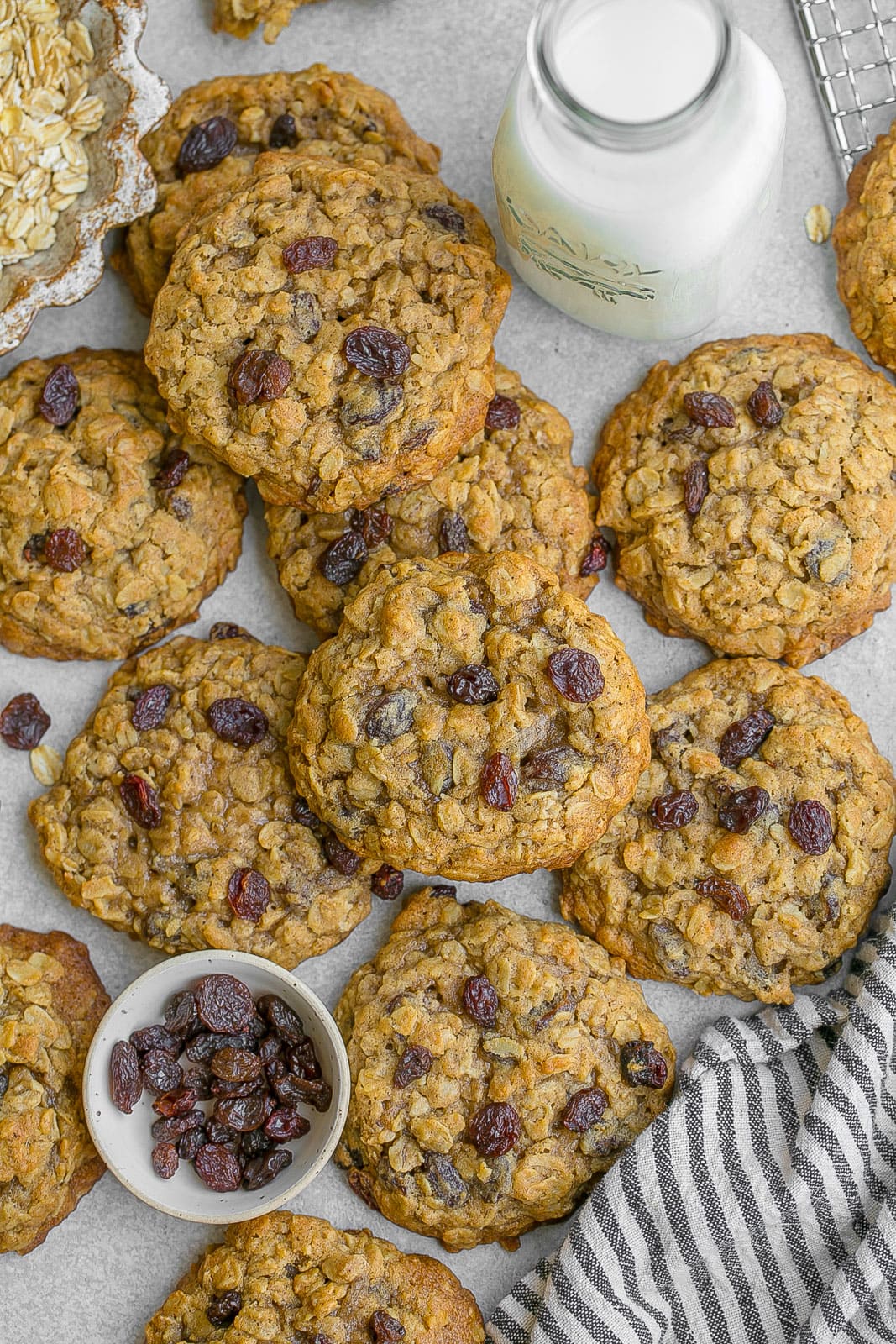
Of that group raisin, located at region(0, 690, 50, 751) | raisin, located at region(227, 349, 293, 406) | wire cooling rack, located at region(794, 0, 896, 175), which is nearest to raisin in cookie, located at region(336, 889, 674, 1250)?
raisin, located at region(0, 690, 50, 751)

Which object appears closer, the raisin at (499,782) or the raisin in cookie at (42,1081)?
the raisin at (499,782)

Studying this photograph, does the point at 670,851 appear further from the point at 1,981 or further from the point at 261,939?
the point at 1,981

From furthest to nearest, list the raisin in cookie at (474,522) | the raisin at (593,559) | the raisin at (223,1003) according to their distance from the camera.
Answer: the raisin at (593,559) < the raisin in cookie at (474,522) < the raisin at (223,1003)

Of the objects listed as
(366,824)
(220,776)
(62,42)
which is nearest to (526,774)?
(366,824)

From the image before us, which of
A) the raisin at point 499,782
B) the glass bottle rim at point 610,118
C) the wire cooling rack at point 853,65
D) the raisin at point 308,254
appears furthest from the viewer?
the wire cooling rack at point 853,65

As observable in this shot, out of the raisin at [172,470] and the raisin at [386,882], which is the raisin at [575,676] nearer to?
the raisin at [386,882]

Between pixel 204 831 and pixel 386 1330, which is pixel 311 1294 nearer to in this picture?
pixel 386 1330

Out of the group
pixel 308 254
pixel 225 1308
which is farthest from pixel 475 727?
pixel 225 1308

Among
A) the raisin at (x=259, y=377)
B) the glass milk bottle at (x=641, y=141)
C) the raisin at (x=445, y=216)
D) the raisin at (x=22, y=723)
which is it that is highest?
the glass milk bottle at (x=641, y=141)

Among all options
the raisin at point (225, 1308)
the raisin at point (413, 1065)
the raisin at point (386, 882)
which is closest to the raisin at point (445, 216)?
the raisin at point (386, 882)
